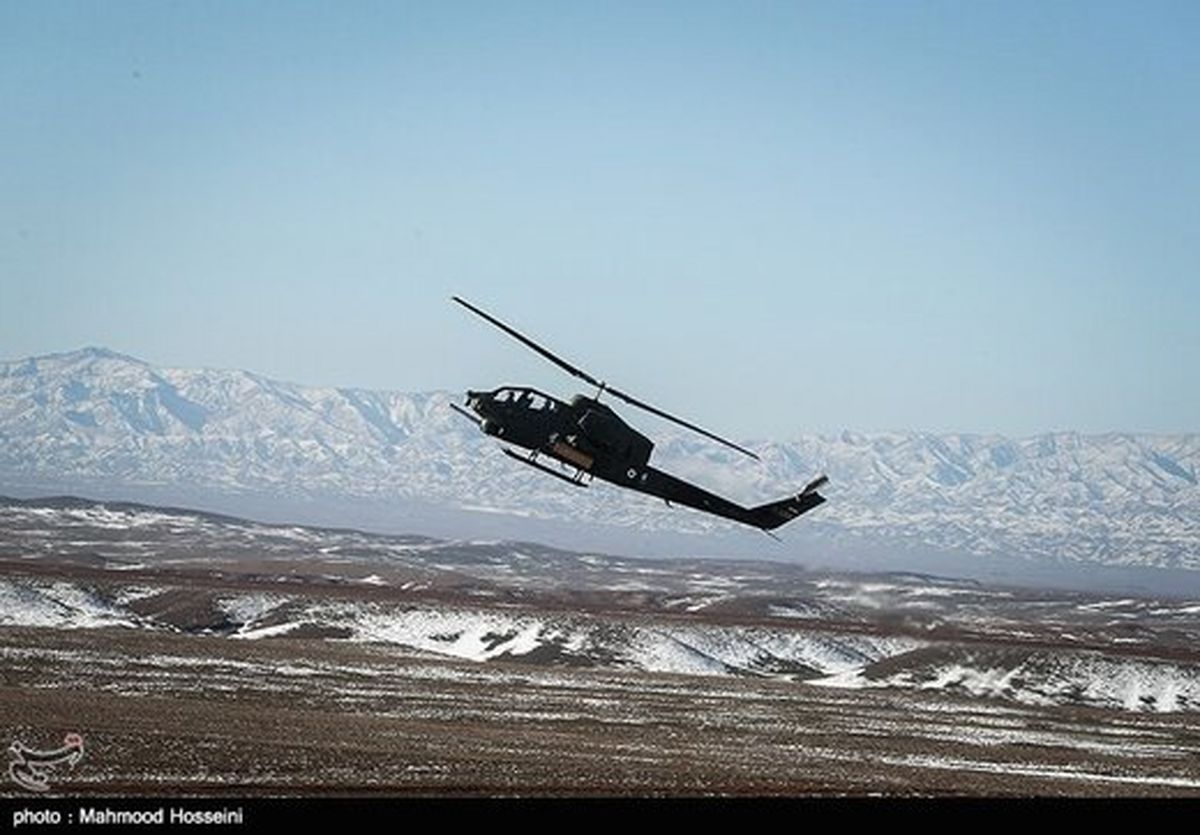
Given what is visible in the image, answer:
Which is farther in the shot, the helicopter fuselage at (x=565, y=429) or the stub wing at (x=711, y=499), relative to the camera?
the stub wing at (x=711, y=499)

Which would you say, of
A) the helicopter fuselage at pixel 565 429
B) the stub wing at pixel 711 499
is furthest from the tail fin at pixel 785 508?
the helicopter fuselage at pixel 565 429

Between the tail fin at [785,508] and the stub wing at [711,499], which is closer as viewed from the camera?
the stub wing at [711,499]

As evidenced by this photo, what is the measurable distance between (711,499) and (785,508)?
5332mm

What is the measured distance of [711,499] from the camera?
4269 centimetres

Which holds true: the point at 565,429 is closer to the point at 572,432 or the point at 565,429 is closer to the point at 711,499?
the point at 572,432

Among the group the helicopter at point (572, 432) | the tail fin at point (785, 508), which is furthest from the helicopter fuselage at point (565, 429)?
the tail fin at point (785, 508)

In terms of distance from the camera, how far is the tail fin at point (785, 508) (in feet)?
149

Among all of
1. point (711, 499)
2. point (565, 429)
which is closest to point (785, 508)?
point (711, 499)

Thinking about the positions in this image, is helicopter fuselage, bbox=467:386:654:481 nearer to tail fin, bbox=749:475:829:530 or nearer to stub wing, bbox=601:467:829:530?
stub wing, bbox=601:467:829:530

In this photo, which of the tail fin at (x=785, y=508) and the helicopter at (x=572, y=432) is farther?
the tail fin at (x=785, y=508)

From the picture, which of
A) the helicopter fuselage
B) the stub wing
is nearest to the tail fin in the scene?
the stub wing

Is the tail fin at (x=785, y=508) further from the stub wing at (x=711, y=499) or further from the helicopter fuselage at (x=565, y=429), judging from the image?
the helicopter fuselage at (x=565, y=429)

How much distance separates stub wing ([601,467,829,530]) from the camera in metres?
40.2

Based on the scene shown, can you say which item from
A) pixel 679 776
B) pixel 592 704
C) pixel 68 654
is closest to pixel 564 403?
pixel 679 776
